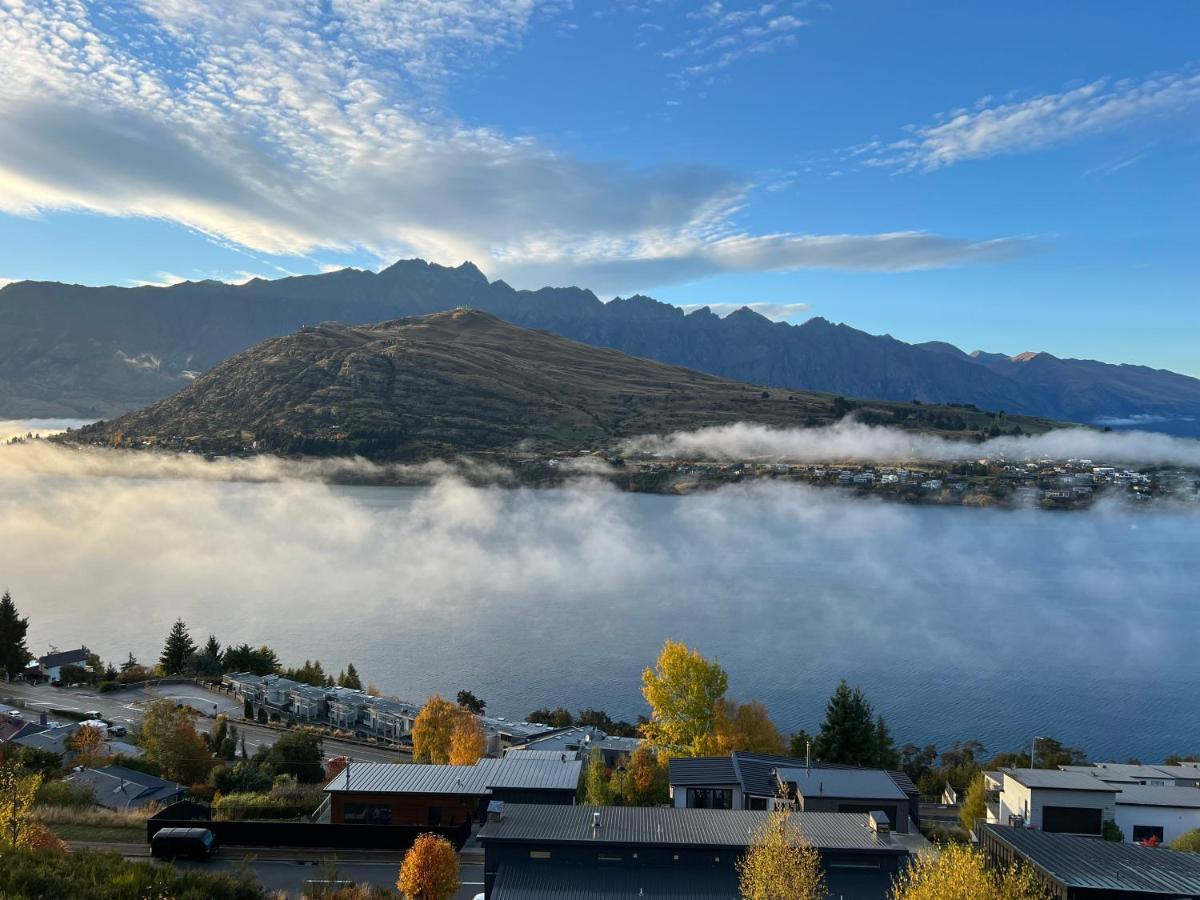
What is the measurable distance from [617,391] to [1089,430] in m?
103

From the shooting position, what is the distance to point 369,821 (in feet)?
51.6

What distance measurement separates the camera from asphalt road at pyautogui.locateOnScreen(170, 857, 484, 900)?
1241cm

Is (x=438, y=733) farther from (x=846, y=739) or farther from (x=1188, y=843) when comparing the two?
(x=1188, y=843)

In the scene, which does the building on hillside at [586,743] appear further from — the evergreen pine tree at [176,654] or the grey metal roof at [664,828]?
the evergreen pine tree at [176,654]

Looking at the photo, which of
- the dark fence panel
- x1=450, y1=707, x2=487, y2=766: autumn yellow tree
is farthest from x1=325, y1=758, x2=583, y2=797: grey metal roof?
x1=450, y1=707, x2=487, y2=766: autumn yellow tree

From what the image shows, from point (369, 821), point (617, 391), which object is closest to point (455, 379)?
point (617, 391)

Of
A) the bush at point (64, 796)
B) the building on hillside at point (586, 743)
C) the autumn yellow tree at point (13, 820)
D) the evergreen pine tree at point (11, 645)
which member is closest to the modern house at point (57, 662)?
the evergreen pine tree at point (11, 645)

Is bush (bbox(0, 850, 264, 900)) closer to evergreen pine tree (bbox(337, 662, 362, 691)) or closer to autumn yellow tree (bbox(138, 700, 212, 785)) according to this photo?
autumn yellow tree (bbox(138, 700, 212, 785))

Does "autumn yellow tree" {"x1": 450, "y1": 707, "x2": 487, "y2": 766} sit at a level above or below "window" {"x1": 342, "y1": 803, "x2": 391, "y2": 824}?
below

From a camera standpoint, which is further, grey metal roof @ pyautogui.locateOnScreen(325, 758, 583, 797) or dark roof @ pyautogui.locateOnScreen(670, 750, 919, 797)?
dark roof @ pyautogui.locateOnScreen(670, 750, 919, 797)

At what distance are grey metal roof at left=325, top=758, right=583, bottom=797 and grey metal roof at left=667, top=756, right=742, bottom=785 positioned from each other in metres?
2.14

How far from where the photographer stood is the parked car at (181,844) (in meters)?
13.0

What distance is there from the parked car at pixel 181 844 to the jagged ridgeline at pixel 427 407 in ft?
406

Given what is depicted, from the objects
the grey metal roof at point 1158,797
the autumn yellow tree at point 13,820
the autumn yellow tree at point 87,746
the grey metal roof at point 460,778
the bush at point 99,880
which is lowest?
the autumn yellow tree at point 87,746
